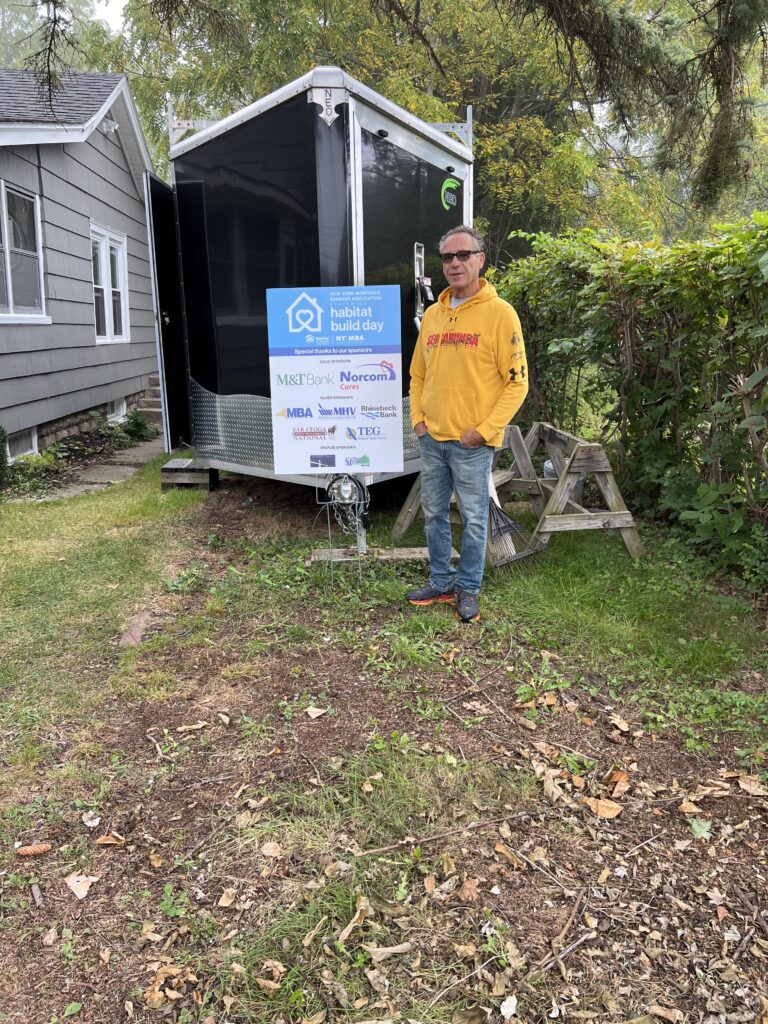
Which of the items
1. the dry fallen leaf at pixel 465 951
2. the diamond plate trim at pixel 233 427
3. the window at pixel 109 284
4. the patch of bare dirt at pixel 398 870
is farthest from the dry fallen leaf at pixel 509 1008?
the window at pixel 109 284

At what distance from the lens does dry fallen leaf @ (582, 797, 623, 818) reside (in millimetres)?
2613

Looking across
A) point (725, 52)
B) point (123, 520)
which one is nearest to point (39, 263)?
point (123, 520)

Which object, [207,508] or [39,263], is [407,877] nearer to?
[207,508]

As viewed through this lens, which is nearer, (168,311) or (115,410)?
(168,311)

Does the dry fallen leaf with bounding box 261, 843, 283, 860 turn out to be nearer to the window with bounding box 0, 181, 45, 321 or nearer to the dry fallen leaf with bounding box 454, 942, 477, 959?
the dry fallen leaf with bounding box 454, 942, 477, 959

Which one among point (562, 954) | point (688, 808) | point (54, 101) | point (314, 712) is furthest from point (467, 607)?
point (54, 101)

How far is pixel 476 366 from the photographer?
12.2 feet

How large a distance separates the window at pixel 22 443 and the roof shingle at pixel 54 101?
10.3ft

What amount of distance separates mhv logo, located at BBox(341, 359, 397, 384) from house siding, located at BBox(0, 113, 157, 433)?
4.78m

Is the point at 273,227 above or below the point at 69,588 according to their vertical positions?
above

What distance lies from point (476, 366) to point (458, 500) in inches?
28.9

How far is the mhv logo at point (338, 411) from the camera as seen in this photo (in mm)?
4434

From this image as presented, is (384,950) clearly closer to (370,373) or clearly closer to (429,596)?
(429,596)

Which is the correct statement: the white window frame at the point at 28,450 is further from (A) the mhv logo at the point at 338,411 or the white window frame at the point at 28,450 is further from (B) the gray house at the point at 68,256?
(A) the mhv logo at the point at 338,411
